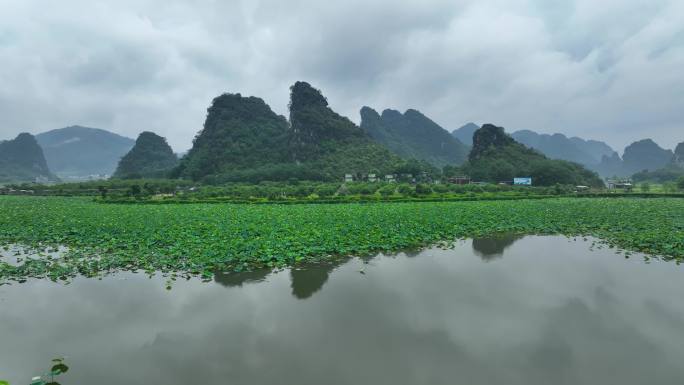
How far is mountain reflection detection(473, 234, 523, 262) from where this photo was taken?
44.1 ft

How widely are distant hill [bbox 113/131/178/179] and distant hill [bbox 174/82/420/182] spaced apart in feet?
102

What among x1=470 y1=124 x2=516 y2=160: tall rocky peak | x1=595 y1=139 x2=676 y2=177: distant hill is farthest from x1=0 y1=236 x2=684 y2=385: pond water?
x1=595 y1=139 x2=676 y2=177: distant hill

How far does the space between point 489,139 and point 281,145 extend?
55158mm

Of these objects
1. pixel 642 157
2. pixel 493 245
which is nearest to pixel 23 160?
pixel 493 245

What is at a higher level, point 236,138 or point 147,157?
point 236,138

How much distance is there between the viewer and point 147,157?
122 metres

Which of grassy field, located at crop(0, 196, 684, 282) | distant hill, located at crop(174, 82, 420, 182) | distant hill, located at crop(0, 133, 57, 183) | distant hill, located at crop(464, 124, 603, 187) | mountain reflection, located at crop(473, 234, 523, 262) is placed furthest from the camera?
distant hill, located at crop(0, 133, 57, 183)

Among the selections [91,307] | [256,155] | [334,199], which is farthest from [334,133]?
[91,307]

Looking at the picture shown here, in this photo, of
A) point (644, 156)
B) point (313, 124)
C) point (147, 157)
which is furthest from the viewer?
point (644, 156)

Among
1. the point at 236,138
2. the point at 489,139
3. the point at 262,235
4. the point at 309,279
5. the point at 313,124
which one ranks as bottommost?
the point at 309,279

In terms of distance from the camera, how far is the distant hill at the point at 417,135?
145 m

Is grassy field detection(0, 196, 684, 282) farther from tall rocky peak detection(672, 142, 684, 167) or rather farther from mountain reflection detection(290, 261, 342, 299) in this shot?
tall rocky peak detection(672, 142, 684, 167)

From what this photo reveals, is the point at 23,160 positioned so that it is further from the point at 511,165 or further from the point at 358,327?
the point at 358,327

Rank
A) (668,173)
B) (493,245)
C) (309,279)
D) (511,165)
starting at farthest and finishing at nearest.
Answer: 1. (668,173)
2. (511,165)
3. (493,245)
4. (309,279)
